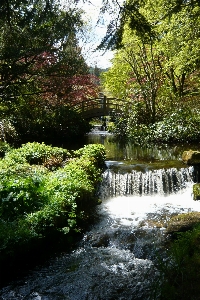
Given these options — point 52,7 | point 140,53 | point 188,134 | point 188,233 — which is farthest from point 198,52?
point 188,233

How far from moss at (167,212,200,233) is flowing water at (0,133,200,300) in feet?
0.85

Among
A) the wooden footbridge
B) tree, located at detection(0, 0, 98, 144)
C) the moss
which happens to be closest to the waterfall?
the moss

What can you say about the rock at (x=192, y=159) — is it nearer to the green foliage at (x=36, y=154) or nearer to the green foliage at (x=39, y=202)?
the green foliage at (x=39, y=202)

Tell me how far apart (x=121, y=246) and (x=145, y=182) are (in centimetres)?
425

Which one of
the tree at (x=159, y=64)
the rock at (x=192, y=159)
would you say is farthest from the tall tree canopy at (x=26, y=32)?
the rock at (x=192, y=159)

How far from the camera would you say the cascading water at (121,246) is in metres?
4.76

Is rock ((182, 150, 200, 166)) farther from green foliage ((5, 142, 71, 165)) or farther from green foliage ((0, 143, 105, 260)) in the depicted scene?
green foliage ((5, 142, 71, 165))

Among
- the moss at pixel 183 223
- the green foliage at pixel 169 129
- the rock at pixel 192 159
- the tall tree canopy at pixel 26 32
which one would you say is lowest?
the moss at pixel 183 223

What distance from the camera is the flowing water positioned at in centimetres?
477

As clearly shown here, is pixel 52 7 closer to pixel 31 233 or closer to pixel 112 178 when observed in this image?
pixel 31 233

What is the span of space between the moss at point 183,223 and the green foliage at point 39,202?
212 cm

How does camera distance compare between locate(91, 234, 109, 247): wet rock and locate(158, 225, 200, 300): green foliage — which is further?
locate(91, 234, 109, 247): wet rock

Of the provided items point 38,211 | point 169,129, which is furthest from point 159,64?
point 38,211

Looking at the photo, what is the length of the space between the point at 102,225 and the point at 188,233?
2.93m
